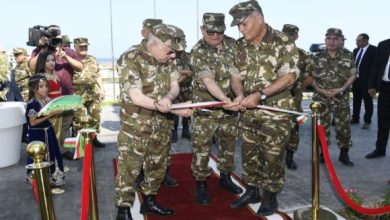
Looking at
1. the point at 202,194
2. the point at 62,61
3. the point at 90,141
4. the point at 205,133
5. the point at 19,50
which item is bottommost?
the point at 202,194

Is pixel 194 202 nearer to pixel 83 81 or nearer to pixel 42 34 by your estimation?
pixel 42 34

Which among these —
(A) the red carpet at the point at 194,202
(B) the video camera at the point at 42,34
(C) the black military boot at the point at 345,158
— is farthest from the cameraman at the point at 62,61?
(C) the black military boot at the point at 345,158

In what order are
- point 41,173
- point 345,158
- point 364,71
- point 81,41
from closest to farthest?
point 41,173 < point 345,158 < point 81,41 < point 364,71

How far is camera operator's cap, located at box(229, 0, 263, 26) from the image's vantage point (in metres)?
3.29

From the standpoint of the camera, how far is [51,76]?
193 inches

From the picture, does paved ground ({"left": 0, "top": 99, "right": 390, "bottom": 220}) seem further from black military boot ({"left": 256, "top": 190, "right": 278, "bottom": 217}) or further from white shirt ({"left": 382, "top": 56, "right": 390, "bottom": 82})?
white shirt ({"left": 382, "top": 56, "right": 390, "bottom": 82})

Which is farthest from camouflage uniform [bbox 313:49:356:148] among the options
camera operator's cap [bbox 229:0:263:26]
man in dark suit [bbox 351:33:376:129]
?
man in dark suit [bbox 351:33:376:129]

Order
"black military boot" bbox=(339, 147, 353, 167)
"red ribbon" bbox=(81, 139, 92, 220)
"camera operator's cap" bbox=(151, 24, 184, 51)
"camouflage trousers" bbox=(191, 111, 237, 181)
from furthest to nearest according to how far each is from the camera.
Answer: "black military boot" bbox=(339, 147, 353, 167) → "camouflage trousers" bbox=(191, 111, 237, 181) → "camera operator's cap" bbox=(151, 24, 184, 51) → "red ribbon" bbox=(81, 139, 92, 220)

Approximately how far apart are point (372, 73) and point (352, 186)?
193cm

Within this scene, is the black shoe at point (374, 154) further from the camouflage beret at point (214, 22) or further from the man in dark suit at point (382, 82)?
the camouflage beret at point (214, 22)

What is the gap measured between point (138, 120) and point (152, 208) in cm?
100

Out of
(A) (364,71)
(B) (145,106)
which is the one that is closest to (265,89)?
(B) (145,106)

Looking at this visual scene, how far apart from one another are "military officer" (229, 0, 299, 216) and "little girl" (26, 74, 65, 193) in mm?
2294

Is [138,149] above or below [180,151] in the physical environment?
above
